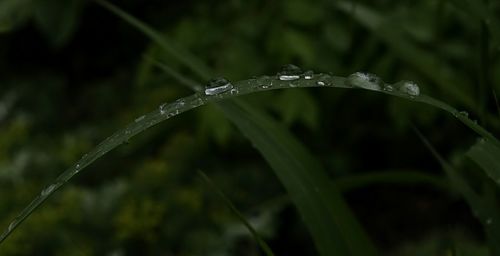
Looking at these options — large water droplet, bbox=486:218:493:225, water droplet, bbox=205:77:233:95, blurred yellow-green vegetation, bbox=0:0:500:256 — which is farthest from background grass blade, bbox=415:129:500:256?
blurred yellow-green vegetation, bbox=0:0:500:256

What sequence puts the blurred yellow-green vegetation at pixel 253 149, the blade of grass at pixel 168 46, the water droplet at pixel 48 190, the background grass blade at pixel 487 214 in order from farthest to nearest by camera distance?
the blurred yellow-green vegetation at pixel 253 149 < the blade of grass at pixel 168 46 < the background grass blade at pixel 487 214 < the water droplet at pixel 48 190

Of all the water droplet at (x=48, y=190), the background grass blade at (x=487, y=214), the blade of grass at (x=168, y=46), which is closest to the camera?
the water droplet at (x=48, y=190)

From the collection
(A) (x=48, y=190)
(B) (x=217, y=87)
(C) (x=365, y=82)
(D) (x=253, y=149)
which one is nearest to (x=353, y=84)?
(C) (x=365, y=82)

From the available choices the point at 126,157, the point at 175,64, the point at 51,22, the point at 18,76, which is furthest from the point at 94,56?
the point at 175,64

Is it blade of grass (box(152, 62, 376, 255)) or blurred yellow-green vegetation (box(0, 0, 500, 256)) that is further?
blurred yellow-green vegetation (box(0, 0, 500, 256))

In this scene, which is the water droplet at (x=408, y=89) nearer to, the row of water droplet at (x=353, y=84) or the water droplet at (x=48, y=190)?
the row of water droplet at (x=353, y=84)

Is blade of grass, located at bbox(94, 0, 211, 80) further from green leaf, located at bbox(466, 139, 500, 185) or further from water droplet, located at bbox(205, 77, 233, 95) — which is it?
green leaf, located at bbox(466, 139, 500, 185)

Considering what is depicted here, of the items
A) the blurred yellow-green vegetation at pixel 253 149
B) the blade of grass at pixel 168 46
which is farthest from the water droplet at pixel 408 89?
the blurred yellow-green vegetation at pixel 253 149

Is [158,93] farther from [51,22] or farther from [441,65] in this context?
[441,65]
